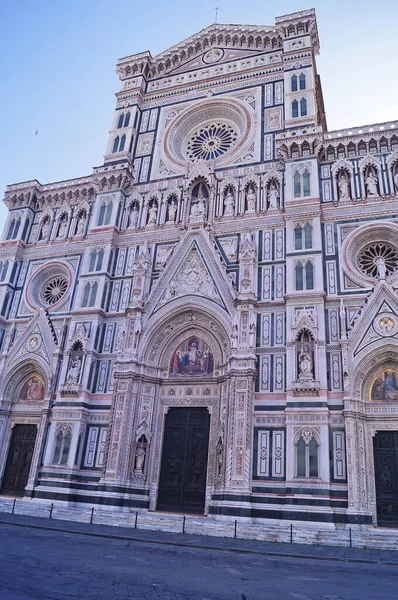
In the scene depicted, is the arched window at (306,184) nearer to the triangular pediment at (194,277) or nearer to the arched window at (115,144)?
the triangular pediment at (194,277)

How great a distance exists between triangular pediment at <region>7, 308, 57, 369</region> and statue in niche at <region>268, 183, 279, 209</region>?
13082mm

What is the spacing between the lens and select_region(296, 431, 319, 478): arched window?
1822cm

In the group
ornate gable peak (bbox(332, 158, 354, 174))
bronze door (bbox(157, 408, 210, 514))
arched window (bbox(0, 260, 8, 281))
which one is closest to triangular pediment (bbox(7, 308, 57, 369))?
arched window (bbox(0, 260, 8, 281))

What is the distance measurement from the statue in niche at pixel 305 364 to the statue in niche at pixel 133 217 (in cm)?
1226

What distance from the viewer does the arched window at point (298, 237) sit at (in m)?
22.5

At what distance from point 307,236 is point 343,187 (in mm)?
3279

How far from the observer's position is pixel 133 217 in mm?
27359

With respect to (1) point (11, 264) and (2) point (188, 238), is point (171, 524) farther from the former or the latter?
(1) point (11, 264)

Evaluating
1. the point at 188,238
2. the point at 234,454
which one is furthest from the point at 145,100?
the point at 234,454

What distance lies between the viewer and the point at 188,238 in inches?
981

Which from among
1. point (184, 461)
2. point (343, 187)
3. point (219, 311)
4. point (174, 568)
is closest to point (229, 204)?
point (343, 187)

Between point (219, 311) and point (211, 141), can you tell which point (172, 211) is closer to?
point (211, 141)

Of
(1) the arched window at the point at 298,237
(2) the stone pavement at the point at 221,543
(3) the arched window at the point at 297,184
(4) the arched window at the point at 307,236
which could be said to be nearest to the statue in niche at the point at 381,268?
(4) the arched window at the point at 307,236

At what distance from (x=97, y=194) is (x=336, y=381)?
17.4 metres
